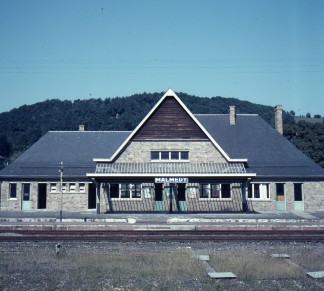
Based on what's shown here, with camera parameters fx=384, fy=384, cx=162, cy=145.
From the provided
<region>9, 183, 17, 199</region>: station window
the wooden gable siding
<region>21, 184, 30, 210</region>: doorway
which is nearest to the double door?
the wooden gable siding

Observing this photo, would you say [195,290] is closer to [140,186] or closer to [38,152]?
[140,186]

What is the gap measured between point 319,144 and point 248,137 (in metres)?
15.4

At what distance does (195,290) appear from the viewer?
997cm

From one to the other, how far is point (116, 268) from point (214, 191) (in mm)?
20817

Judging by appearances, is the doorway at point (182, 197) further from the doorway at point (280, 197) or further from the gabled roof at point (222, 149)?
the doorway at point (280, 197)

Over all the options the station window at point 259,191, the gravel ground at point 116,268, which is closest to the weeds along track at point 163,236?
the gravel ground at point 116,268

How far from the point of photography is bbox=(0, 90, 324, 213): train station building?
31766 mm

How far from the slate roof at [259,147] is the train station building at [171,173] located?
93mm

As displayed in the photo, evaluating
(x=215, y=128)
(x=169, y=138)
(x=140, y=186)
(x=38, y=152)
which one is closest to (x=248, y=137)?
(x=215, y=128)

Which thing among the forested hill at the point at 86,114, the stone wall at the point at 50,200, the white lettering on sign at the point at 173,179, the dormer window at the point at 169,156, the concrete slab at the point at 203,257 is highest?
the forested hill at the point at 86,114

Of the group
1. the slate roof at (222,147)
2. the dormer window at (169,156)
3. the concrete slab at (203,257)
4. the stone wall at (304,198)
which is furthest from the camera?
the slate roof at (222,147)

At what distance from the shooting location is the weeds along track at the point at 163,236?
1719 cm

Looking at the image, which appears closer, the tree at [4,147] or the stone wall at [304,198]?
the stone wall at [304,198]

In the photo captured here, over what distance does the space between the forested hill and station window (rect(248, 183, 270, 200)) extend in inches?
3065
